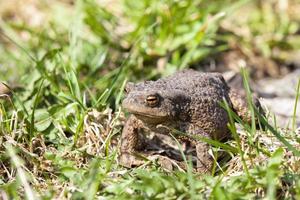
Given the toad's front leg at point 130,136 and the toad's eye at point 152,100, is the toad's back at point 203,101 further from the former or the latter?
the toad's front leg at point 130,136

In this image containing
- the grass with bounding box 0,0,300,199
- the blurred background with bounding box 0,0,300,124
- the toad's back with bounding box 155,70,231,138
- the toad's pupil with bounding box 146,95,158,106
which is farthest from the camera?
the blurred background with bounding box 0,0,300,124

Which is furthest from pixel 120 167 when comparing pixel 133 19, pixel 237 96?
pixel 133 19

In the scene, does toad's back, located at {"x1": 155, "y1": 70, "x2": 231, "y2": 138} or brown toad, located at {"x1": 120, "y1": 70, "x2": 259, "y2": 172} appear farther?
toad's back, located at {"x1": 155, "y1": 70, "x2": 231, "y2": 138}

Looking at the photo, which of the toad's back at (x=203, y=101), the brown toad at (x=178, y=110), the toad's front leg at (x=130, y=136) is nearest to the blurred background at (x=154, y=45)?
the toad's front leg at (x=130, y=136)

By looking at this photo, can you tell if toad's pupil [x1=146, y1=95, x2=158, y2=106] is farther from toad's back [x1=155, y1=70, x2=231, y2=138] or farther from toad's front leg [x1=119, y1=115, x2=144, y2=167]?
toad's front leg [x1=119, y1=115, x2=144, y2=167]

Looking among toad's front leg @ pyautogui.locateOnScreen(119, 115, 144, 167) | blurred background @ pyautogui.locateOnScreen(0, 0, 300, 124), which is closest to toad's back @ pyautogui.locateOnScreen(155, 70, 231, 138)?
toad's front leg @ pyautogui.locateOnScreen(119, 115, 144, 167)

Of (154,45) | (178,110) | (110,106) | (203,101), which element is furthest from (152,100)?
(154,45)

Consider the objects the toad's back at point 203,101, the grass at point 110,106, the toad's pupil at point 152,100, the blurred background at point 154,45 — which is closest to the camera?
the grass at point 110,106
